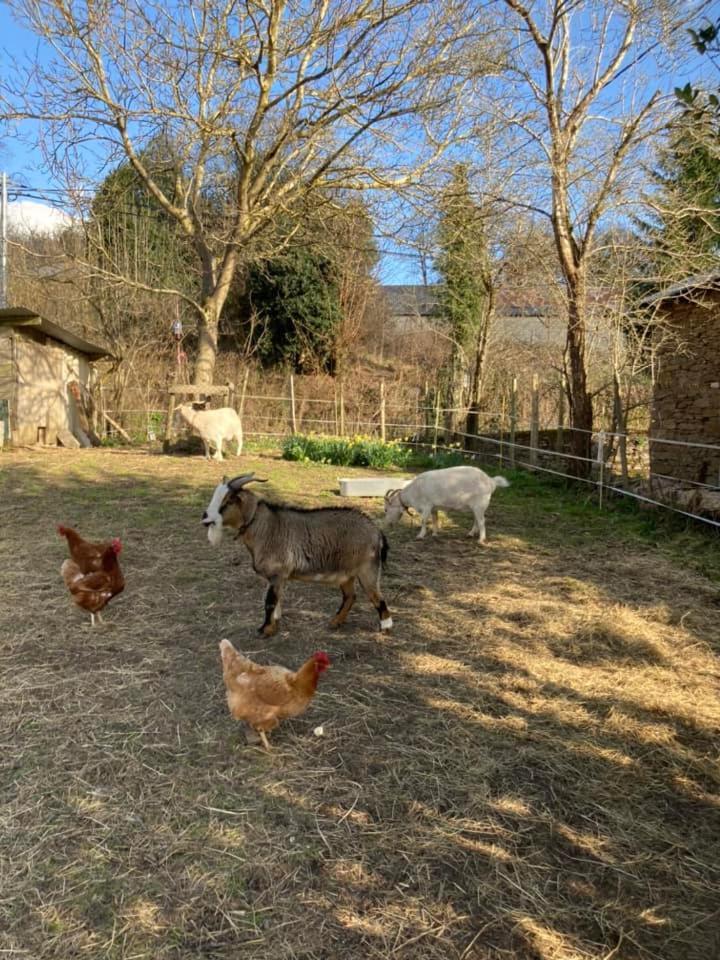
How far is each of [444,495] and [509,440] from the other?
9.46m

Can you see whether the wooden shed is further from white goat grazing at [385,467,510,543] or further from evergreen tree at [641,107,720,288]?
evergreen tree at [641,107,720,288]

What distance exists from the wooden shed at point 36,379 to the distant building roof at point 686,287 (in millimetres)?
13116

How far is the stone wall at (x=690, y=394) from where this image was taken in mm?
10344

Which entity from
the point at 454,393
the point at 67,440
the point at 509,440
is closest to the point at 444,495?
the point at 509,440

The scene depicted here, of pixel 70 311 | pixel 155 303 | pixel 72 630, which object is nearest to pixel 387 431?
pixel 155 303

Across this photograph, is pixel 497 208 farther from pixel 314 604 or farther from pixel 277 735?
pixel 277 735

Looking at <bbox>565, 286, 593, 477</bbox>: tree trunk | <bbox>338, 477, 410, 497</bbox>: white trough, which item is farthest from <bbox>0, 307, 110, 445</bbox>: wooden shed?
<bbox>565, 286, 593, 477</bbox>: tree trunk

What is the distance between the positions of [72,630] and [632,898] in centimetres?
381

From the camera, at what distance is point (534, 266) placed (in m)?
15.2

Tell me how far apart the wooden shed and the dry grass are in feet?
37.9

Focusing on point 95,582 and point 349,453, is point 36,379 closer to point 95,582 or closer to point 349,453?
point 349,453

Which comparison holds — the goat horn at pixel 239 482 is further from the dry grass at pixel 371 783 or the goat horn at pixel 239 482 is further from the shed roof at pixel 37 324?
the shed roof at pixel 37 324

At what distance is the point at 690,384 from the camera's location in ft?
35.7

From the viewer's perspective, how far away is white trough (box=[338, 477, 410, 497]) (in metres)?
10.2
